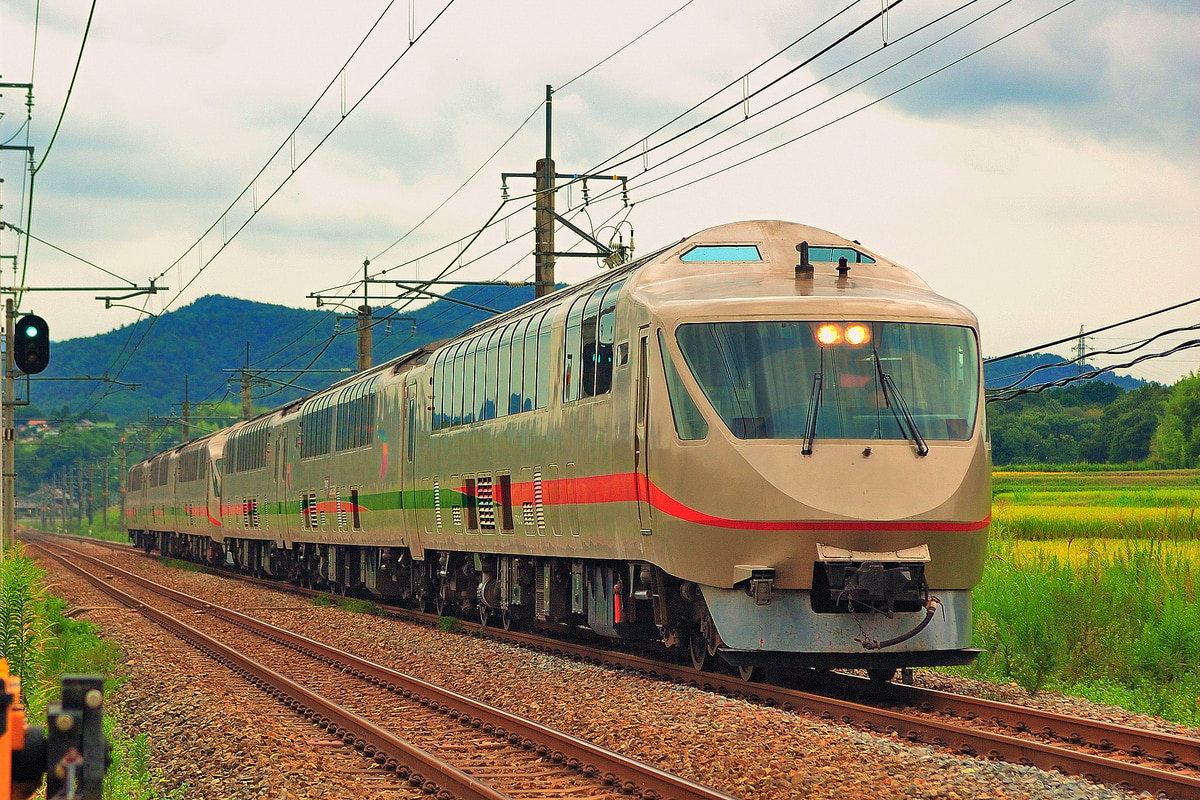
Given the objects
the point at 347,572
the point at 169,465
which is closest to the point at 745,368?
the point at 347,572

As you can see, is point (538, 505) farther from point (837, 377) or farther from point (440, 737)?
point (440, 737)

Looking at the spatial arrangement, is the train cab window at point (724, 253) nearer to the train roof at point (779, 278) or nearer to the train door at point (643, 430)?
the train roof at point (779, 278)

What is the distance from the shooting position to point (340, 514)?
27203mm

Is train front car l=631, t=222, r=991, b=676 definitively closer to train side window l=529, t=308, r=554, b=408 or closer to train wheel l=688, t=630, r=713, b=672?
train wheel l=688, t=630, r=713, b=672

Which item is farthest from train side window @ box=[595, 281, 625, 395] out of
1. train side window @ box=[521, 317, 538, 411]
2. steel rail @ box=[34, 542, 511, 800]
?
steel rail @ box=[34, 542, 511, 800]

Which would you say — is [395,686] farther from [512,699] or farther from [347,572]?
[347,572]

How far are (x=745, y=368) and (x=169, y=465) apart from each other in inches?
1801

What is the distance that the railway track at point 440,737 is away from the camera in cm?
840

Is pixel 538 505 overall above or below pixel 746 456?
below

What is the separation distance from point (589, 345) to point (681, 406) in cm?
273

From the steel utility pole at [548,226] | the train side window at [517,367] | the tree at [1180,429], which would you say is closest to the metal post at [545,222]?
the steel utility pole at [548,226]

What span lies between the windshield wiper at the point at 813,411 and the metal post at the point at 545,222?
13047mm

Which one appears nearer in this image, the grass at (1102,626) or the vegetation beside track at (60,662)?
the vegetation beside track at (60,662)

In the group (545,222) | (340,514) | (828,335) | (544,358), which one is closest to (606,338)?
(544,358)
